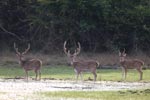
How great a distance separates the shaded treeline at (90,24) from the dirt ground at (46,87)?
16049 mm

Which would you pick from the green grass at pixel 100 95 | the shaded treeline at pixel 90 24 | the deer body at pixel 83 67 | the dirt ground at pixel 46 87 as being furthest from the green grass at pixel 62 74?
the shaded treeline at pixel 90 24

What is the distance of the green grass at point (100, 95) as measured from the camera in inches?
741

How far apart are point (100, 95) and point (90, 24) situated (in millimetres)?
22211

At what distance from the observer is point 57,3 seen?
4122cm

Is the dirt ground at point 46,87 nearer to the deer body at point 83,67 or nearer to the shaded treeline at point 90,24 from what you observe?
the deer body at point 83,67

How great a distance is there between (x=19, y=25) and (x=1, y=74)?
53.1 feet

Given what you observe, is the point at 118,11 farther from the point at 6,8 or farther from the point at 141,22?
the point at 6,8

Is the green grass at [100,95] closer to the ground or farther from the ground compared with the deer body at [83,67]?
farther from the ground

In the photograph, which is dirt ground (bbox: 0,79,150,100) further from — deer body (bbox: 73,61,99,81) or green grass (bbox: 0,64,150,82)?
green grass (bbox: 0,64,150,82)

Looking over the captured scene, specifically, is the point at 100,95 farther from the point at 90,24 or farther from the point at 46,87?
the point at 90,24

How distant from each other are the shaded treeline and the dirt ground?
52.7 ft

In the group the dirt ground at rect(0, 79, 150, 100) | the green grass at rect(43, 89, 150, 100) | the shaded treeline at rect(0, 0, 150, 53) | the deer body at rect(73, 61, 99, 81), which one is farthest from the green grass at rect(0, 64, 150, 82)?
the shaded treeline at rect(0, 0, 150, 53)

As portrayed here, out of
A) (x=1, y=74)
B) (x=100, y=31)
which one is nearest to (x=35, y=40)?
(x=100, y=31)

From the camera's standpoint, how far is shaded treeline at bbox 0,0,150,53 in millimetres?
40875
